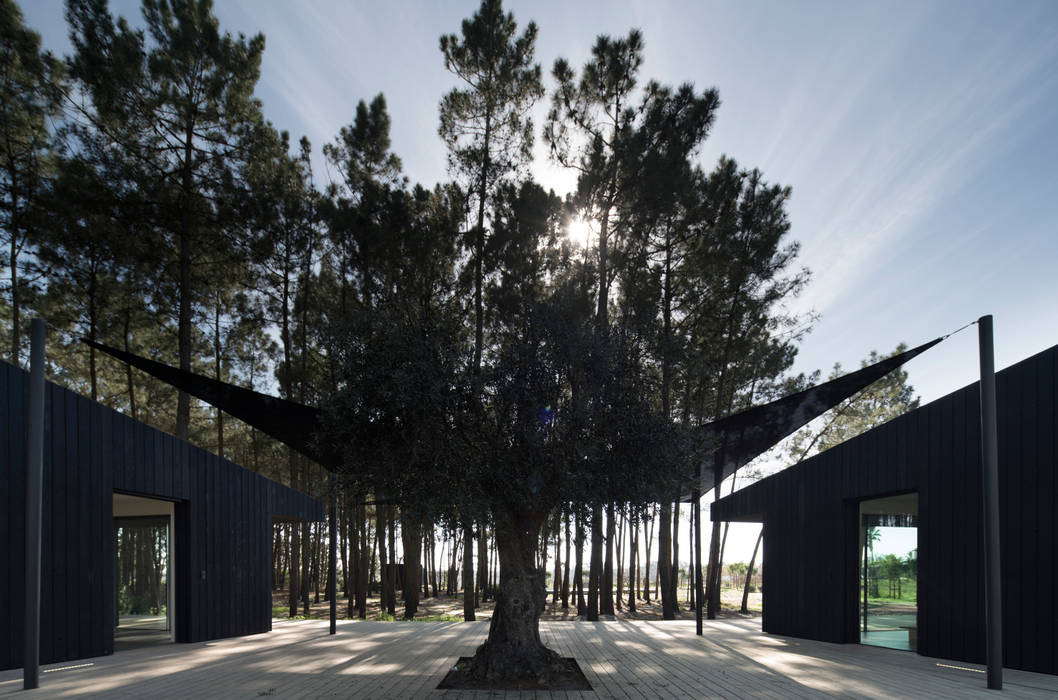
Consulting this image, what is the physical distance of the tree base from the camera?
20.9 ft

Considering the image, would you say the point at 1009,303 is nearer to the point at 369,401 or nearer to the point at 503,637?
the point at 503,637

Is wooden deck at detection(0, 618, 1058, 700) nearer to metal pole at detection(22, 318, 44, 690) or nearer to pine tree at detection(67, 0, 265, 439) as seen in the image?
metal pole at detection(22, 318, 44, 690)

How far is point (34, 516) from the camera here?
20.4ft

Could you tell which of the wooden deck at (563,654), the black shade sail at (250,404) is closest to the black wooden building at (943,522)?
the wooden deck at (563,654)

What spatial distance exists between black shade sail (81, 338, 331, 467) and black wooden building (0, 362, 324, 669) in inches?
29.2

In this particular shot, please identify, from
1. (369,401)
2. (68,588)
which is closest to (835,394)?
(369,401)

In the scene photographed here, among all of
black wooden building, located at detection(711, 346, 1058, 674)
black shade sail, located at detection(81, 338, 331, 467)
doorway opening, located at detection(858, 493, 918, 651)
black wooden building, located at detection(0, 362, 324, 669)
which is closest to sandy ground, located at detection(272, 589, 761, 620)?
black wooden building, located at detection(0, 362, 324, 669)

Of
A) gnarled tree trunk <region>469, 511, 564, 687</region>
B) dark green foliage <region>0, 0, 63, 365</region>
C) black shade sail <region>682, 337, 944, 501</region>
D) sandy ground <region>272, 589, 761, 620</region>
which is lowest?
sandy ground <region>272, 589, 761, 620</region>

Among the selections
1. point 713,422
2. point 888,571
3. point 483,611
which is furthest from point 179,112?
point 483,611

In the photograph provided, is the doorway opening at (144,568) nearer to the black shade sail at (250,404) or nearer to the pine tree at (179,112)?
the black shade sail at (250,404)

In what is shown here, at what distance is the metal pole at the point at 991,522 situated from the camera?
20.3ft

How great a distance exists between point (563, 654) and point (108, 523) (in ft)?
19.3

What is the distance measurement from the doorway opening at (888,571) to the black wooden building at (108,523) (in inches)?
385

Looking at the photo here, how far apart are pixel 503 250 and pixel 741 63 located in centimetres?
555
